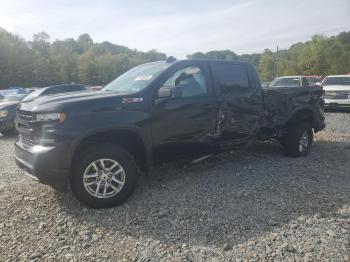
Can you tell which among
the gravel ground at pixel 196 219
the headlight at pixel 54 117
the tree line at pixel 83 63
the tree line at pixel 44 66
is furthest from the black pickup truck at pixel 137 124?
the tree line at pixel 83 63

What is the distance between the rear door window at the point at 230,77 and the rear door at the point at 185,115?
215mm

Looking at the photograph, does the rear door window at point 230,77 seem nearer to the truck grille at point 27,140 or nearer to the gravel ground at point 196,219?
the gravel ground at point 196,219

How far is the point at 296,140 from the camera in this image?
6352mm

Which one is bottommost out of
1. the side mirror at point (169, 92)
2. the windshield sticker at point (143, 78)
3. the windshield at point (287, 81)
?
the windshield at point (287, 81)

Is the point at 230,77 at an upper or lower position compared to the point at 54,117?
upper

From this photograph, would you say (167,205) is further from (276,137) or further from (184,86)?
(276,137)

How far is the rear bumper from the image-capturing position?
12.3ft

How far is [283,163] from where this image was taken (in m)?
6.02

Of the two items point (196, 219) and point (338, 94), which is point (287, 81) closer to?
point (338, 94)

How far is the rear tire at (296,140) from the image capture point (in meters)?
6.36

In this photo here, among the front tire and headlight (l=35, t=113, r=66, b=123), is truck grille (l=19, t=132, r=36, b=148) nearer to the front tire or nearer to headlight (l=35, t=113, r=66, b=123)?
headlight (l=35, t=113, r=66, b=123)

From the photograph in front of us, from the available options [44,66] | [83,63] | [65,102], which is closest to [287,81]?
[65,102]

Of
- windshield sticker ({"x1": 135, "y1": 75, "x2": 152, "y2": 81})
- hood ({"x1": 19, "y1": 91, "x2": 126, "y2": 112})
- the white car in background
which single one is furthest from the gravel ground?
the white car in background

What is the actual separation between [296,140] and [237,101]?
1.77m
